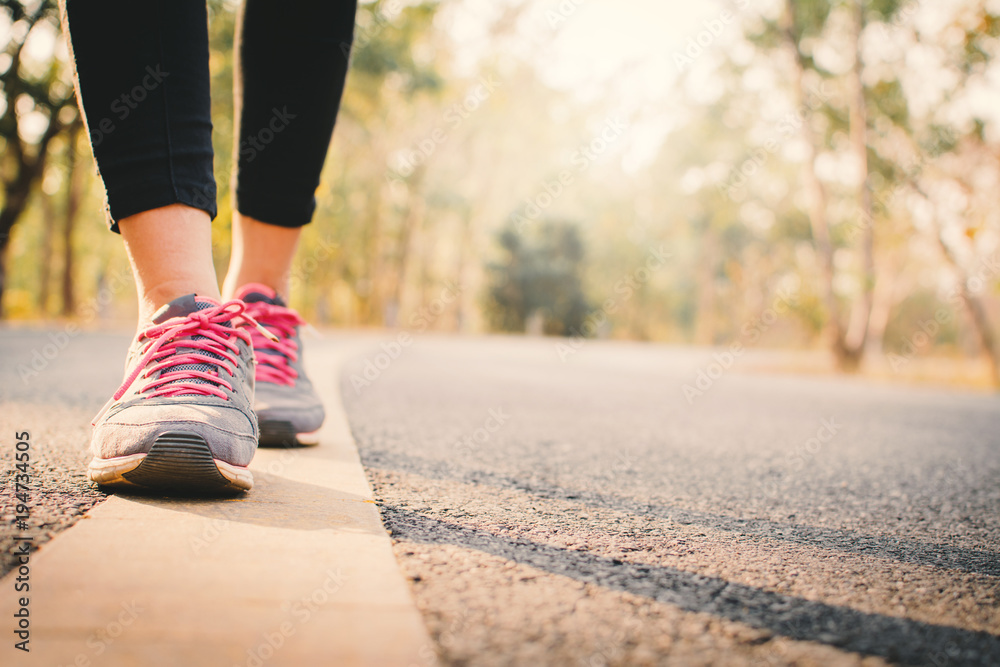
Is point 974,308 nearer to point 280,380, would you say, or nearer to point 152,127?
point 280,380

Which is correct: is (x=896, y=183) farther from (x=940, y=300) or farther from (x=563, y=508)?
(x=940, y=300)

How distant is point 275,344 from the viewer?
1758mm

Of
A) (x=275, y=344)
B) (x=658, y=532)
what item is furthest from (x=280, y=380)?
(x=658, y=532)

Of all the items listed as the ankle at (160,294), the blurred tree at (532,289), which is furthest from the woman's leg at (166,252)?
the blurred tree at (532,289)

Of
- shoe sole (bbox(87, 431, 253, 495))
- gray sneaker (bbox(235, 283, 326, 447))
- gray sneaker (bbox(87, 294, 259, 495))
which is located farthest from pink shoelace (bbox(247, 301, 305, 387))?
shoe sole (bbox(87, 431, 253, 495))

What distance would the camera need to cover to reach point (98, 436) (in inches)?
46.3

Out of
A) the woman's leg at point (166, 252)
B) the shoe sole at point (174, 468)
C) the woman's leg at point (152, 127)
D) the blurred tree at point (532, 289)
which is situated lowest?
the blurred tree at point (532, 289)

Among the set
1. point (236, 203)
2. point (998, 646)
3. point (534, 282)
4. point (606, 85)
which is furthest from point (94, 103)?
point (606, 85)

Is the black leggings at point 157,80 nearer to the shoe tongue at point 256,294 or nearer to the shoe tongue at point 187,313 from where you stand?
the shoe tongue at point 187,313

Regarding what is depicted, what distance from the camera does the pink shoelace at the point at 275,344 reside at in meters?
1.74

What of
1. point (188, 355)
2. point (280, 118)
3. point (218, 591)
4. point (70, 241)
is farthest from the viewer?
point (70, 241)

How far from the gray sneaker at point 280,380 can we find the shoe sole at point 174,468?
50 cm

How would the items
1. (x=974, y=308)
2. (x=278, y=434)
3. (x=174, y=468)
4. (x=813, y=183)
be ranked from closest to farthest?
(x=174, y=468)
(x=278, y=434)
(x=813, y=183)
(x=974, y=308)

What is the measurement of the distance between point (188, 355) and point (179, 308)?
10cm
